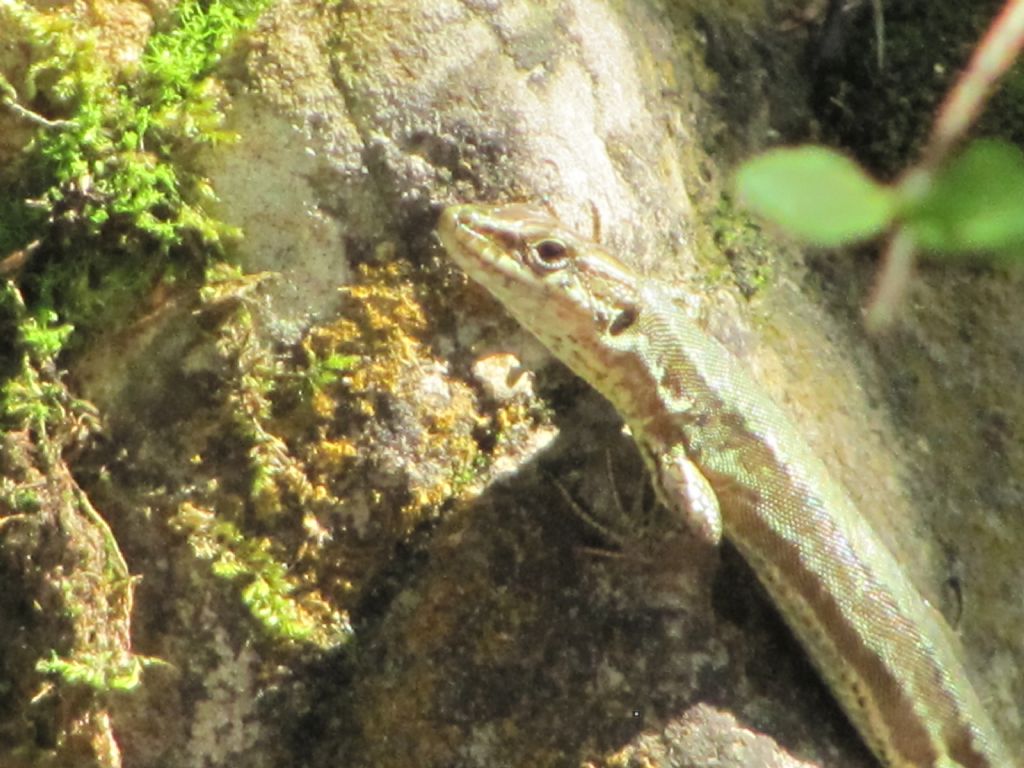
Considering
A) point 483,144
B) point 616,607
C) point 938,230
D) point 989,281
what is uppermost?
point 938,230

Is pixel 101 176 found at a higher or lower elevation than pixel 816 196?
lower

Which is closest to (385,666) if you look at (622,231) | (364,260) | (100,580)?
(100,580)

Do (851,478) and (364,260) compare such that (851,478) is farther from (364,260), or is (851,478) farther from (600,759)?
(364,260)

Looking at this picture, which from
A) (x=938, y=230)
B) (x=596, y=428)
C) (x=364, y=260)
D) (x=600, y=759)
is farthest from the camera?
(x=596, y=428)

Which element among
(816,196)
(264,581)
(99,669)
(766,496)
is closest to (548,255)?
(766,496)

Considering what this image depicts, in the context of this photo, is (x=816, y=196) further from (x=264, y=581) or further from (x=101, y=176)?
(x=101, y=176)

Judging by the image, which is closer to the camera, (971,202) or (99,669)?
(971,202)

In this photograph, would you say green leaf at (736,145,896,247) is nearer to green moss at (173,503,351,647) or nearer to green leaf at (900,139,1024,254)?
green leaf at (900,139,1024,254)

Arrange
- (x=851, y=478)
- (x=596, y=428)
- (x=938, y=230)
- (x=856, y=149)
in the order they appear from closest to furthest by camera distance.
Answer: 1. (x=938, y=230)
2. (x=596, y=428)
3. (x=851, y=478)
4. (x=856, y=149)
